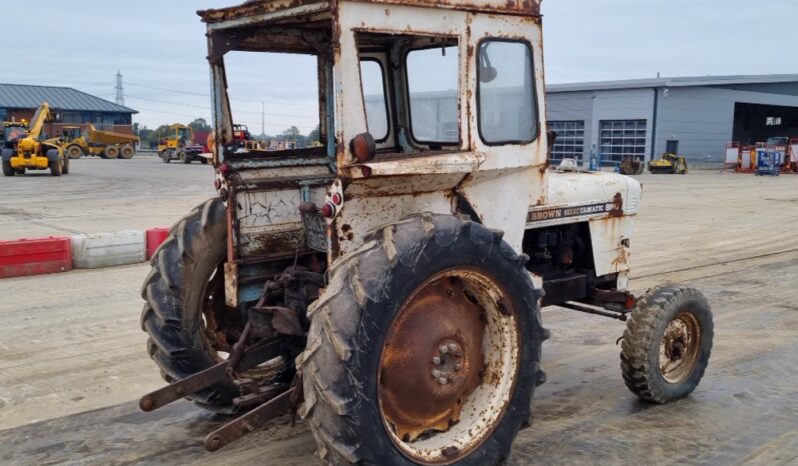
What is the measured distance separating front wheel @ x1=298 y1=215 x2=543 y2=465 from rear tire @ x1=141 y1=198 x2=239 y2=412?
155 centimetres

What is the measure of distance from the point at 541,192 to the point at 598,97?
48.0 metres

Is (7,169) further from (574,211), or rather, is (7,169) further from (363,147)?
(363,147)

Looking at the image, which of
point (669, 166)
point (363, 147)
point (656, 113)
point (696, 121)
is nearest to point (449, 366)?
point (363, 147)

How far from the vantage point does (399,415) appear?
404cm

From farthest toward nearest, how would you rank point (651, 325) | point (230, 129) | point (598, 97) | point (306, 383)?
point (598, 97)
point (651, 325)
point (230, 129)
point (306, 383)

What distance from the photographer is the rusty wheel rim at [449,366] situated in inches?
156

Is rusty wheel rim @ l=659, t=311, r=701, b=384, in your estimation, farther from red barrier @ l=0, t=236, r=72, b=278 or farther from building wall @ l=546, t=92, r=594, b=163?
building wall @ l=546, t=92, r=594, b=163

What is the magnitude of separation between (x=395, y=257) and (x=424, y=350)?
0.69 m

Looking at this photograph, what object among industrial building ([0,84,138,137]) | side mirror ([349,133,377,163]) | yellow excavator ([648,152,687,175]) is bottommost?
yellow excavator ([648,152,687,175])

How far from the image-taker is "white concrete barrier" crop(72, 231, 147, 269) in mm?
10656

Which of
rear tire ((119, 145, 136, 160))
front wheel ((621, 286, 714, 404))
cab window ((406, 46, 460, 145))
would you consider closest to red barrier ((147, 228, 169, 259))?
cab window ((406, 46, 460, 145))

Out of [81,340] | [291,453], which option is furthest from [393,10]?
[81,340]

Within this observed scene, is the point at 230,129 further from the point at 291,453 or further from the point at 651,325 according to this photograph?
the point at 651,325

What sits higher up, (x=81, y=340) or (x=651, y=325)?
(x=651, y=325)
